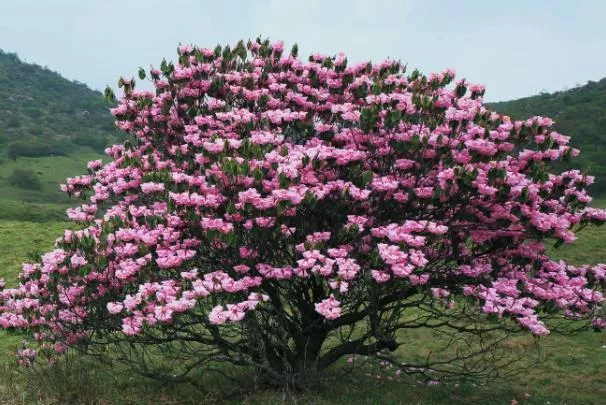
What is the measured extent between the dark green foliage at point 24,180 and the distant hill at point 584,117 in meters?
106

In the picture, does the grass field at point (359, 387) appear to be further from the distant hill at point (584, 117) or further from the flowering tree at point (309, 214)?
the distant hill at point (584, 117)

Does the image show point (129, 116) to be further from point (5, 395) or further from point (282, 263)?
point (5, 395)

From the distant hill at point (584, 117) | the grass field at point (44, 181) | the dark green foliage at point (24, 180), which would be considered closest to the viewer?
the grass field at point (44, 181)

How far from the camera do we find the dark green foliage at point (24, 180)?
136 metres

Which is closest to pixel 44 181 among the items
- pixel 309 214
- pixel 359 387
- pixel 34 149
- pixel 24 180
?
pixel 24 180

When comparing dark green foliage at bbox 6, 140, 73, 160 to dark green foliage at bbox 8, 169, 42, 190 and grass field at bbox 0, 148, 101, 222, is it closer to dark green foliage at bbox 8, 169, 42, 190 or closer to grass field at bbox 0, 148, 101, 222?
grass field at bbox 0, 148, 101, 222

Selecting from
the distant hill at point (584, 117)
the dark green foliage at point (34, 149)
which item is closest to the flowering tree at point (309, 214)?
the distant hill at point (584, 117)

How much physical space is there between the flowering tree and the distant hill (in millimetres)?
72509

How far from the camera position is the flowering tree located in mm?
9547

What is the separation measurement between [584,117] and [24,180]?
127459mm

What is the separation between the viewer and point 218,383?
1387cm

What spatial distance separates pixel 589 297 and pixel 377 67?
258 inches

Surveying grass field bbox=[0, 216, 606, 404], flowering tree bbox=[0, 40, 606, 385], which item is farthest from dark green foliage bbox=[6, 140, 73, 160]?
flowering tree bbox=[0, 40, 606, 385]

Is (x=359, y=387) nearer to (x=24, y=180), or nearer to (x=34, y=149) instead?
(x=24, y=180)
